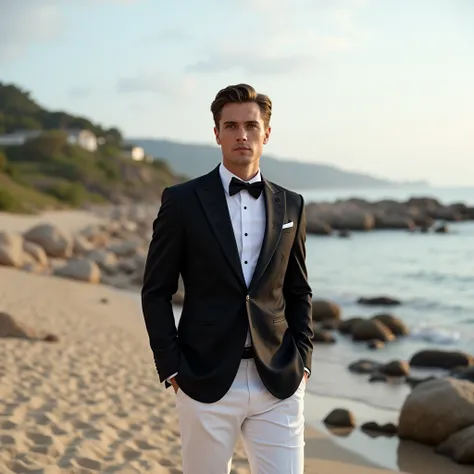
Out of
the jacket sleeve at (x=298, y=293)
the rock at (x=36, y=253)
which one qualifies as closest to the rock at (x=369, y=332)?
the rock at (x=36, y=253)

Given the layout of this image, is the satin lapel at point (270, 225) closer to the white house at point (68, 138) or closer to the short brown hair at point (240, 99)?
the short brown hair at point (240, 99)

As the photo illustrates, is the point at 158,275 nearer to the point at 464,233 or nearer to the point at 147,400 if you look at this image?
the point at 147,400

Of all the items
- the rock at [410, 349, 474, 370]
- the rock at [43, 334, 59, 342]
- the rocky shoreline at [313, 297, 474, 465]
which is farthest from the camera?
the rock at [410, 349, 474, 370]

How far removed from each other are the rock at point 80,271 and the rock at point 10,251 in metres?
1.00

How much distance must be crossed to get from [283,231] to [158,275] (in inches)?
21.4

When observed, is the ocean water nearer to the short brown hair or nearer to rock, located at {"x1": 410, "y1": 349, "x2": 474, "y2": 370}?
rock, located at {"x1": 410, "y1": 349, "x2": 474, "y2": 370}

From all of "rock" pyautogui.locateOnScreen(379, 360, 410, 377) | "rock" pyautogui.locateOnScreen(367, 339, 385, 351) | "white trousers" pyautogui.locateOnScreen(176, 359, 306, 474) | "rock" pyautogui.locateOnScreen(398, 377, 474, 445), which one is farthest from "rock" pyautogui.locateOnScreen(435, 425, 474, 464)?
"rock" pyautogui.locateOnScreen(367, 339, 385, 351)

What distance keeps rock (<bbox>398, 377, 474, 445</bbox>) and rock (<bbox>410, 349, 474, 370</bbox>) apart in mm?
3943

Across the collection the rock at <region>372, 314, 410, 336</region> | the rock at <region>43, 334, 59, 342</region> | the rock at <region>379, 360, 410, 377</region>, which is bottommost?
the rock at <region>379, 360, 410, 377</region>

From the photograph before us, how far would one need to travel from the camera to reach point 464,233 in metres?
52.0

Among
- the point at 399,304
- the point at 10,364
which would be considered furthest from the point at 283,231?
the point at 399,304

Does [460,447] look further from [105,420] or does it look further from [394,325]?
[394,325]

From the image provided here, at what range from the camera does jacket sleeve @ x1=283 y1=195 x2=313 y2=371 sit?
322 centimetres

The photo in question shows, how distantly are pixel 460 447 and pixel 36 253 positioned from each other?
48.3ft
